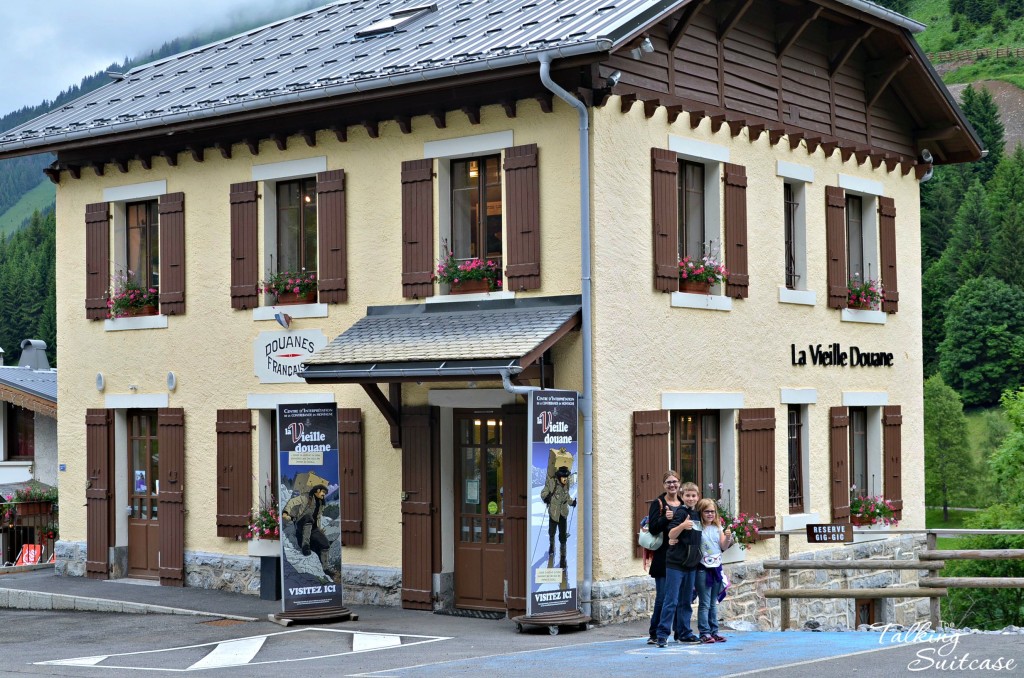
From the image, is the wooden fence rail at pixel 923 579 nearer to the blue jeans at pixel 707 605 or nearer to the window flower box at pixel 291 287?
the blue jeans at pixel 707 605

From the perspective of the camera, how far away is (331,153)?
16766 millimetres

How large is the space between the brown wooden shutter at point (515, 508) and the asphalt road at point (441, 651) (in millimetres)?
372

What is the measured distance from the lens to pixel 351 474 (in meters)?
16.5

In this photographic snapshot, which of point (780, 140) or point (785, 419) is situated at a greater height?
point (780, 140)

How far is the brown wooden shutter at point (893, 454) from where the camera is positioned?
19672mm

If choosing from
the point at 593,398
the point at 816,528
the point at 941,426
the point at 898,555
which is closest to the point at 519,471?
the point at 593,398

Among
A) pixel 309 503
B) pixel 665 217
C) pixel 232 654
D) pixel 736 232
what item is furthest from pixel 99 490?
pixel 736 232

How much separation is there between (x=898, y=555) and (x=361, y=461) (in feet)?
25.8

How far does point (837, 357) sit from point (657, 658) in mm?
7859

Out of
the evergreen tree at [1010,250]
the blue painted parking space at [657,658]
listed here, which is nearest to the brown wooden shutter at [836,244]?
the blue painted parking space at [657,658]

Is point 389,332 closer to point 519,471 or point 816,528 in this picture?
point 519,471

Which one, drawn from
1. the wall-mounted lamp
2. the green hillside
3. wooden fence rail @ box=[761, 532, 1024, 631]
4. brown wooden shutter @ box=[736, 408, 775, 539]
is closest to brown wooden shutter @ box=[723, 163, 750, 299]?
brown wooden shutter @ box=[736, 408, 775, 539]

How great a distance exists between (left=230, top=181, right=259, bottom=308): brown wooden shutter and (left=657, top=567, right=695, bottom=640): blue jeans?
23.5 ft

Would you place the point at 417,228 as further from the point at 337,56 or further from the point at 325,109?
the point at 337,56
